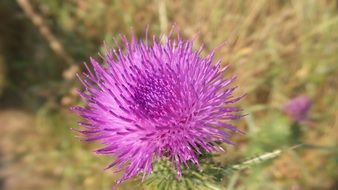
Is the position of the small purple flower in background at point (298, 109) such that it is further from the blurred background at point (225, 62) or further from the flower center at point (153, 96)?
the flower center at point (153, 96)

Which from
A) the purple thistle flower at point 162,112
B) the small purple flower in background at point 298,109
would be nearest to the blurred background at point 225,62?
the small purple flower in background at point 298,109

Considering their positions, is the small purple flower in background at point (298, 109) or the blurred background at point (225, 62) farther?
the blurred background at point (225, 62)

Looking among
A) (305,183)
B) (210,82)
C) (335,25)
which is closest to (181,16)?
(335,25)

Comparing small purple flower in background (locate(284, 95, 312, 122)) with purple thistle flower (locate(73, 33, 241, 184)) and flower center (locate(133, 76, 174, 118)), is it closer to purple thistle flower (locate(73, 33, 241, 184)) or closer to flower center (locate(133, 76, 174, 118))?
purple thistle flower (locate(73, 33, 241, 184))

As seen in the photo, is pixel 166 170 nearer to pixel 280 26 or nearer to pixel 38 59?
pixel 280 26

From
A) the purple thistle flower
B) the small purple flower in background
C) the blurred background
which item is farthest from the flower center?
the small purple flower in background

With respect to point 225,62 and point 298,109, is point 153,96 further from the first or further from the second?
point 298,109

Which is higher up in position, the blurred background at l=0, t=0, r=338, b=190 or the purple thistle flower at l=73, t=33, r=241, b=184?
the blurred background at l=0, t=0, r=338, b=190
